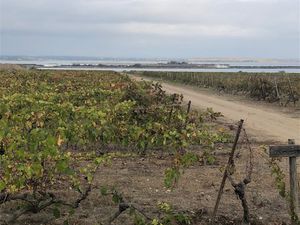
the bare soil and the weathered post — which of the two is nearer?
the weathered post

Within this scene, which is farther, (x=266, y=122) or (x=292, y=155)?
(x=266, y=122)

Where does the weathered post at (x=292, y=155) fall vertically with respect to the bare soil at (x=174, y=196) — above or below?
above

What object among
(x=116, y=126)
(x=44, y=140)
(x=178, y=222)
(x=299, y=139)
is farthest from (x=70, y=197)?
(x=299, y=139)

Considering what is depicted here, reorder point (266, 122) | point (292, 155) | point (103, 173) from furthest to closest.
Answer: point (266, 122)
point (103, 173)
point (292, 155)

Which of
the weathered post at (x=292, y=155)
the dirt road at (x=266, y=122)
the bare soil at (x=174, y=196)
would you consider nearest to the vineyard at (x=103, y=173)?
the bare soil at (x=174, y=196)

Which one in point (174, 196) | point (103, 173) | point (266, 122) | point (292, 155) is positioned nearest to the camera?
point (292, 155)

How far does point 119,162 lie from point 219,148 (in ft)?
9.70

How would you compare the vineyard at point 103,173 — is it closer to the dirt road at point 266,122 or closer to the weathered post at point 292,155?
the weathered post at point 292,155

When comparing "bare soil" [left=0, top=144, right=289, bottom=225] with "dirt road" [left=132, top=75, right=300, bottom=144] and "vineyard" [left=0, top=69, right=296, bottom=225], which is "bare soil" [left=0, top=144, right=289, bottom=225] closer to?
"vineyard" [left=0, top=69, right=296, bottom=225]

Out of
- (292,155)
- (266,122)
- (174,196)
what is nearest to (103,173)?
(174,196)

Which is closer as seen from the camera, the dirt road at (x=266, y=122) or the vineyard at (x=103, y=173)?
the vineyard at (x=103, y=173)

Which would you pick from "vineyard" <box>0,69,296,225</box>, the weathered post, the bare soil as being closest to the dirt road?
the bare soil

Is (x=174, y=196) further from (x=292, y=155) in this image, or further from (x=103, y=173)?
(x=292, y=155)

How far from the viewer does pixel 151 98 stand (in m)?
12.5
